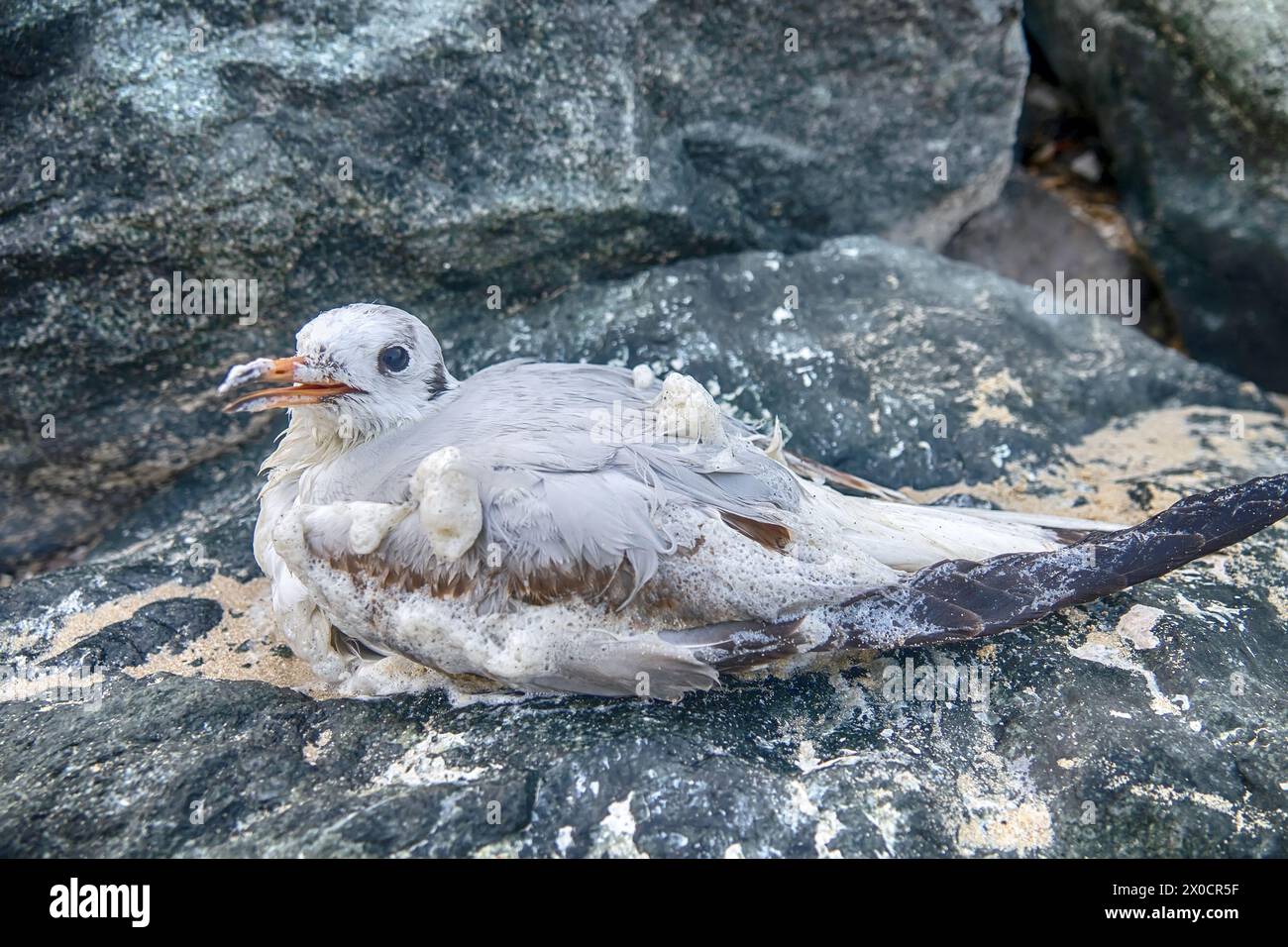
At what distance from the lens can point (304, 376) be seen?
8.00 feet

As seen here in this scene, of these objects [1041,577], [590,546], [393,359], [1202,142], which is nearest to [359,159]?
[393,359]

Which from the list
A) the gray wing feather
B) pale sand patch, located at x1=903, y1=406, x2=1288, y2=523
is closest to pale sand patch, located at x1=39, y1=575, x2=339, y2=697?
the gray wing feather

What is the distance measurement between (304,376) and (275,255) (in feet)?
2.95

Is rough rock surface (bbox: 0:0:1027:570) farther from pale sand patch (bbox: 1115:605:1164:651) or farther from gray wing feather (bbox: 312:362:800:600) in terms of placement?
pale sand patch (bbox: 1115:605:1164:651)

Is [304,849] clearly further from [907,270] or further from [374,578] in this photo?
[907,270]

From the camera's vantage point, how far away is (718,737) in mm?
2316

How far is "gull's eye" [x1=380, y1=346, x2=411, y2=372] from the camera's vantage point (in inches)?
98.3

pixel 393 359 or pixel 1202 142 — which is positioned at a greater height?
pixel 1202 142

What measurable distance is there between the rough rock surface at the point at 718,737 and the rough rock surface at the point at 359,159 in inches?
23.1

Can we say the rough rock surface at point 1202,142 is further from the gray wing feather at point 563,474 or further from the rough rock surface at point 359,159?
the gray wing feather at point 563,474

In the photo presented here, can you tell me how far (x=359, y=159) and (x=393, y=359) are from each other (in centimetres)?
94

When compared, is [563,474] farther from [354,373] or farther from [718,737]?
[718,737]

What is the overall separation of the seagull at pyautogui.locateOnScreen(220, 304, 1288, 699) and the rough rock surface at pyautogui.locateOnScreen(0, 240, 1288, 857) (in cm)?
16

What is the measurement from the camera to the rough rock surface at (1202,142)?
368 cm
